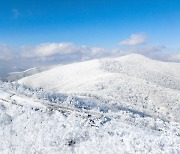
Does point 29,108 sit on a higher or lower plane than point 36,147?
higher

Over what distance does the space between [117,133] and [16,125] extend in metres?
14.0

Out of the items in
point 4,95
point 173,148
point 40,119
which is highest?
point 4,95

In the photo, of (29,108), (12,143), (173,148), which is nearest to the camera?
(173,148)

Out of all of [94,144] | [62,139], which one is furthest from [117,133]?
[62,139]

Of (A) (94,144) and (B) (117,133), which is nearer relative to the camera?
(A) (94,144)

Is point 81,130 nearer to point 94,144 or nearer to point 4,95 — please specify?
point 94,144

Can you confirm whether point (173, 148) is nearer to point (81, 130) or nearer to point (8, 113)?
point (81, 130)

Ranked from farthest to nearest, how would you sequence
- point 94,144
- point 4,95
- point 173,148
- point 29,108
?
point 4,95
point 29,108
point 94,144
point 173,148

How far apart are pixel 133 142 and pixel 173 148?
12.4 ft

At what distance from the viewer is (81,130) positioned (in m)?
31.4

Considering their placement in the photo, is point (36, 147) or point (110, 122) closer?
point (36, 147)

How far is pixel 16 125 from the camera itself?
36.4 m

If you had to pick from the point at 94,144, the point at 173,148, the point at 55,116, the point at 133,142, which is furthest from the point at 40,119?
the point at 173,148

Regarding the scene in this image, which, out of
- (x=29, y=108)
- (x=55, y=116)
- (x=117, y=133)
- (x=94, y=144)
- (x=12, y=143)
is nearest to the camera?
(x=94, y=144)
